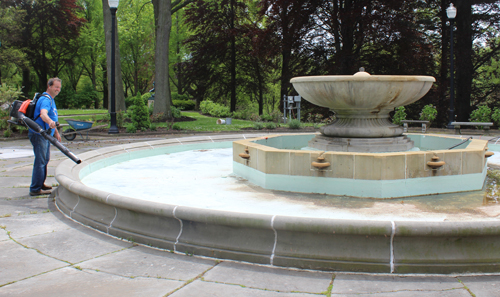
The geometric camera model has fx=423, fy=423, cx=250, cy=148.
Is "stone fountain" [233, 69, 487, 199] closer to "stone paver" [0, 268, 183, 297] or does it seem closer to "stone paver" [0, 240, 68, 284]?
"stone paver" [0, 268, 183, 297]

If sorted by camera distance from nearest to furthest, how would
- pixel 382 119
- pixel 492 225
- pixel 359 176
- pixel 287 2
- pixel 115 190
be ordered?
pixel 492 225 < pixel 359 176 < pixel 115 190 < pixel 382 119 < pixel 287 2

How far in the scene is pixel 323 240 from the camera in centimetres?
394

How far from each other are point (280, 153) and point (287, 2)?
2033cm

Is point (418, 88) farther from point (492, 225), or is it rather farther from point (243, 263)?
point (243, 263)

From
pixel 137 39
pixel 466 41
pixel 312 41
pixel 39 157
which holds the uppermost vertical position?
pixel 137 39

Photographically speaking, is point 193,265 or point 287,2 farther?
point 287,2

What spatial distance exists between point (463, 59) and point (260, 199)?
882 inches

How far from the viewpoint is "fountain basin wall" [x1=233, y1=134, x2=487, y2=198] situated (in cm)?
632

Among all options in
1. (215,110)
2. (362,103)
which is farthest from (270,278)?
(215,110)

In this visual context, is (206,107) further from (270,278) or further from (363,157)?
(270,278)

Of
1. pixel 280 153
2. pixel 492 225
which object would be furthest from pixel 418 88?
pixel 492 225

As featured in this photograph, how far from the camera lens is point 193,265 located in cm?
403

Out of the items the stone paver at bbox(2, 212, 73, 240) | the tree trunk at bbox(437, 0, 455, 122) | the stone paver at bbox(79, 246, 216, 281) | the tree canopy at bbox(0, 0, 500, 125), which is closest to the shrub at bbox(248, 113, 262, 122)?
the tree canopy at bbox(0, 0, 500, 125)

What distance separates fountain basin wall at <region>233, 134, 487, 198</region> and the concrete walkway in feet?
8.83
